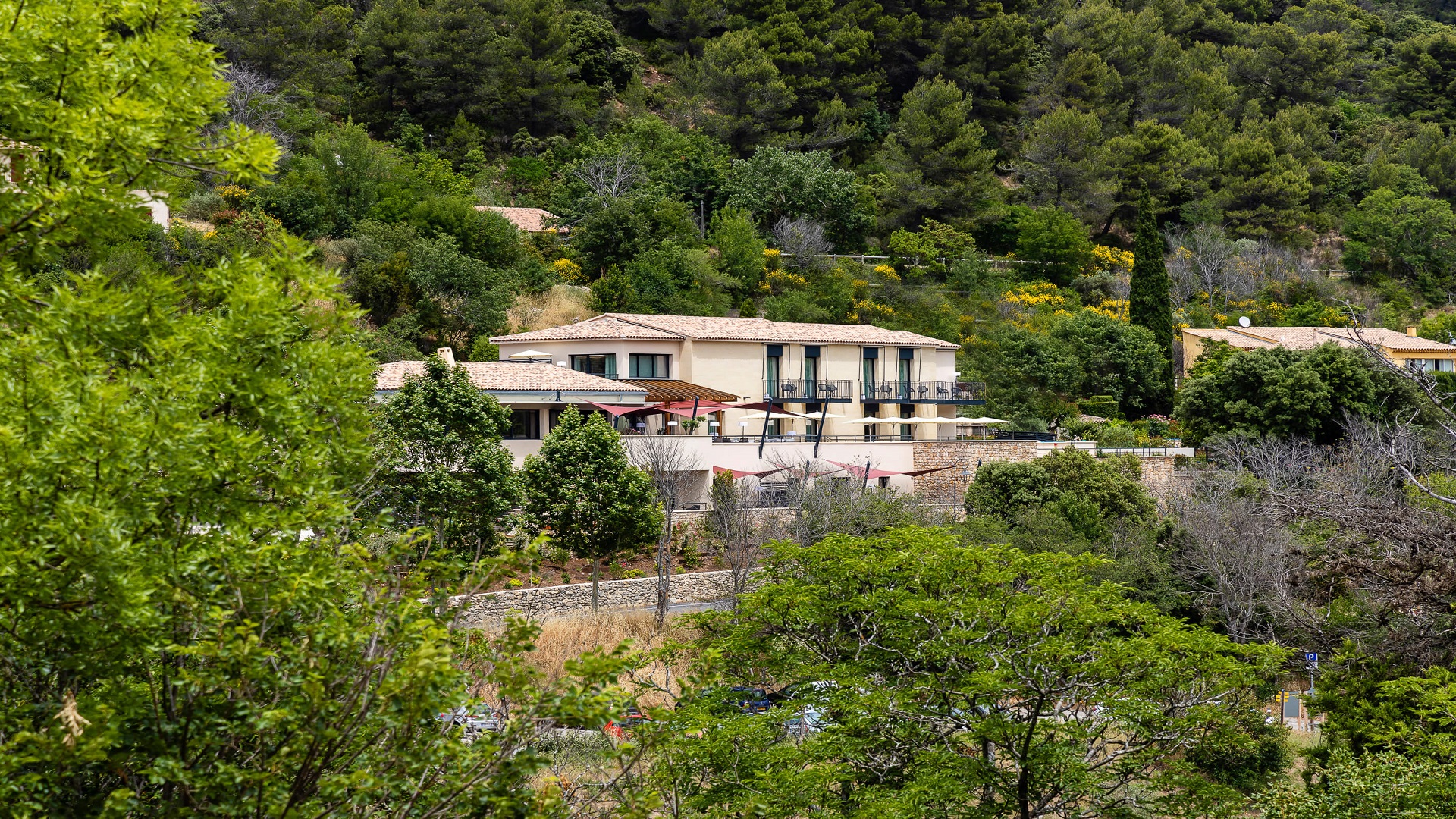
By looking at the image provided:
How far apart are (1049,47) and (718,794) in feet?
262

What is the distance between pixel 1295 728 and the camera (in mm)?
29578

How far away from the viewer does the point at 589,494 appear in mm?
31500

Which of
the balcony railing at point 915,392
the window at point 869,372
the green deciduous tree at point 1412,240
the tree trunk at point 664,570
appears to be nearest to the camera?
the tree trunk at point 664,570

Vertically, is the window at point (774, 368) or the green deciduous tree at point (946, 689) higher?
the window at point (774, 368)

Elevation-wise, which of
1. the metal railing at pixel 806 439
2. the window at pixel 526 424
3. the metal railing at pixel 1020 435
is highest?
the window at pixel 526 424

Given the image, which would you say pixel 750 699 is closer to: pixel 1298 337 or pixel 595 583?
pixel 595 583

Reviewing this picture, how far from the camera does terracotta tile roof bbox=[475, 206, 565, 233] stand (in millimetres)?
61938

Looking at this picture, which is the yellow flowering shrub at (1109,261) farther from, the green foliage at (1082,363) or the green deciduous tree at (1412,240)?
the green deciduous tree at (1412,240)

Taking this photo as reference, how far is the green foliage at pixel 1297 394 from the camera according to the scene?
1811 inches


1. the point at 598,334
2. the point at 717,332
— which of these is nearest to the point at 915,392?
the point at 717,332

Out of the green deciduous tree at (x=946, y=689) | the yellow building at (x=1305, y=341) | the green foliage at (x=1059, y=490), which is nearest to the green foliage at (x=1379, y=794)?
A: the green deciduous tree at (x=946, y=689)

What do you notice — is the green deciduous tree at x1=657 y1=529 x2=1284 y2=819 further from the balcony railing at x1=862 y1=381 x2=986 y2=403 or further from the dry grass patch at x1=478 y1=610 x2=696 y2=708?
the balcony railing at x1=862 y1=381 x2=986 y2=403

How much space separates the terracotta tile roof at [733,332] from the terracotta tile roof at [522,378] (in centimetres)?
448

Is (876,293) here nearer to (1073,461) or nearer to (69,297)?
(1073,461)
